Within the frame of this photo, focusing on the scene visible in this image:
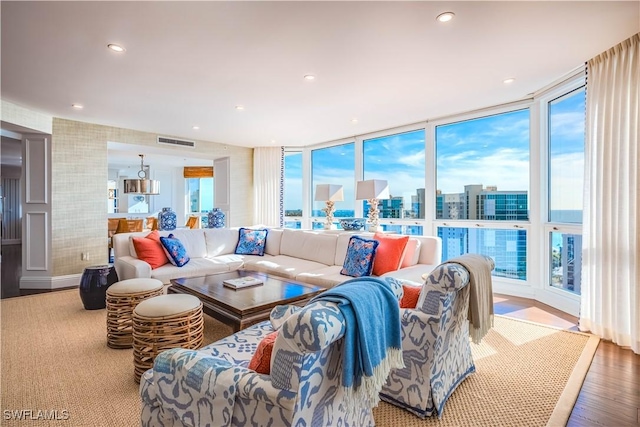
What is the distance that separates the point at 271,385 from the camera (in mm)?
987

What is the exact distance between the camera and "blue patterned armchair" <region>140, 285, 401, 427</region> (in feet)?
3.03

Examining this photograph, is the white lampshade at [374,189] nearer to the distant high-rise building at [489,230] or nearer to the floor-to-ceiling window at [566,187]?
the distant high-rise building at [489,230]

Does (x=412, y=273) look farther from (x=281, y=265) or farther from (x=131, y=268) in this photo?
(x=131, y=268)

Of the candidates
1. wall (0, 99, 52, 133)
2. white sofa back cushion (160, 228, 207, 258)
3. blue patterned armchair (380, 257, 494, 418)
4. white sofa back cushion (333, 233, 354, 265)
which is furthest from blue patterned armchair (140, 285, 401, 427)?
wall (0, 99, 52, 133)

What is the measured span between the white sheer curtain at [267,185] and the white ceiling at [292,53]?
7.98 ft

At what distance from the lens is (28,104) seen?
3.99 m

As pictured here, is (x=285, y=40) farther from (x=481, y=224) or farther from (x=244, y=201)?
(x=244, y=201)

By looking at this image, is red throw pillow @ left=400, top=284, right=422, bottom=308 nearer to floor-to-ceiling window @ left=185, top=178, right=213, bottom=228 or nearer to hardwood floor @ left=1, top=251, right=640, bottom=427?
hardwood floor @ left=1, top=251, right=640, bottom=427

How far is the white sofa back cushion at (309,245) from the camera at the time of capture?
4.17m

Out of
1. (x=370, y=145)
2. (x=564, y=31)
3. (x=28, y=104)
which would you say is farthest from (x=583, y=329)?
(x=28, y=104)

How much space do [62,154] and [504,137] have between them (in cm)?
647

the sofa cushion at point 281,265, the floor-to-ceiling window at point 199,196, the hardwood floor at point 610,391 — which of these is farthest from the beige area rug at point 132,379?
the floor-to-ceiling window at point 199,196

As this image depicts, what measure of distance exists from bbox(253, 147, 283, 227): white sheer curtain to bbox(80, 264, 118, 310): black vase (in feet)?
11.6

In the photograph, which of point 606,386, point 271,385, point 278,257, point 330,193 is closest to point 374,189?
point 330,193
